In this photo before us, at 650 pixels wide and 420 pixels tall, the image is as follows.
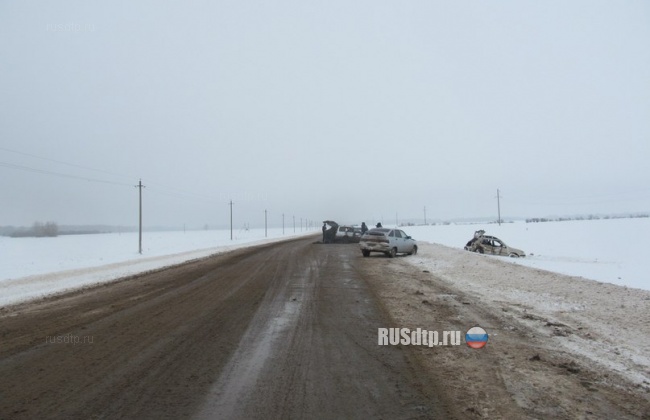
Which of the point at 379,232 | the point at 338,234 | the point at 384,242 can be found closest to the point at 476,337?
the point at 384,242

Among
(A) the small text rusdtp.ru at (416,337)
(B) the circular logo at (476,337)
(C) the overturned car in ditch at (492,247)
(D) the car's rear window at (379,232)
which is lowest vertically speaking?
(B) the circular logo at (476,337)

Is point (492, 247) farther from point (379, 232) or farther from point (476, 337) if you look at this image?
point (476, 337)

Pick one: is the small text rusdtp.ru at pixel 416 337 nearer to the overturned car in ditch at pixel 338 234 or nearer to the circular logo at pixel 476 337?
the circular logo at pixel 476 337

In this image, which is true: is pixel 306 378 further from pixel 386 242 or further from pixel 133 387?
pixel 386 242

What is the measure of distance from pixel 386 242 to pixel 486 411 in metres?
20.6

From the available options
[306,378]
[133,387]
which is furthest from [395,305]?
[133,387]

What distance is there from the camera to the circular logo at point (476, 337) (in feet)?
22.3

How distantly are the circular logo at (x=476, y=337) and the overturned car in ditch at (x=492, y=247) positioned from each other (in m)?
20.8

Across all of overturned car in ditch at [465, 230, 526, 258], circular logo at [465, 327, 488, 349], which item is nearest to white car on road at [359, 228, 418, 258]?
overturned car in ditch at [465, 230, 526, 258]

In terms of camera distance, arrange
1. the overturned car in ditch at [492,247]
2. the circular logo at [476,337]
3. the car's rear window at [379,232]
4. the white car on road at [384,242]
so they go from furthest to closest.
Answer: the overturned car in ditch at [492,247] → the car's rear window at [379,232] → the white car on road at [384,242] → the circular logo at [476,337]

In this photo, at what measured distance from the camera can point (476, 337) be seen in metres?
7.21

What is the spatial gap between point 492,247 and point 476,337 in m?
22.4

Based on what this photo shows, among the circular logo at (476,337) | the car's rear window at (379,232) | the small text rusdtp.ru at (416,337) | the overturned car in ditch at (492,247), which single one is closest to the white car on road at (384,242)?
the car's rear window at (379,232)

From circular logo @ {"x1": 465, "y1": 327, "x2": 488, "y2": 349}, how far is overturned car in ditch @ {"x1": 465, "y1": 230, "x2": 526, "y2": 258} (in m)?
20.8
